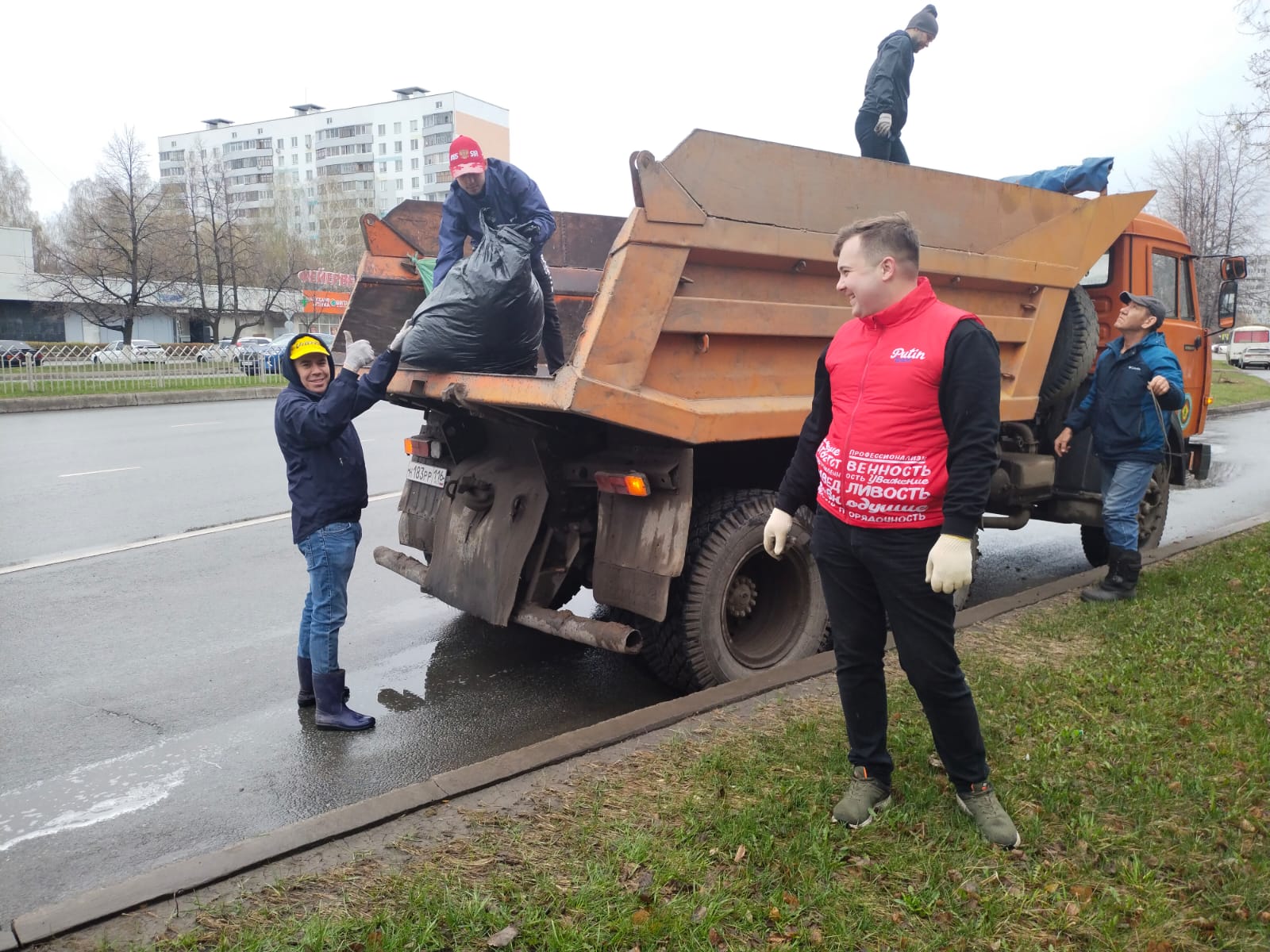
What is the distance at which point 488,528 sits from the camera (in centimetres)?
464

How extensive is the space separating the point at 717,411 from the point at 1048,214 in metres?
2.76

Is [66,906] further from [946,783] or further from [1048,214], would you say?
[1048,214]

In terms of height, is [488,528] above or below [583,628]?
above

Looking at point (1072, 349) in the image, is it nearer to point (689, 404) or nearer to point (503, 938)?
point (689, 404)

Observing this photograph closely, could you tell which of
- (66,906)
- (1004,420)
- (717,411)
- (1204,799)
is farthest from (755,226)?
(66,906)

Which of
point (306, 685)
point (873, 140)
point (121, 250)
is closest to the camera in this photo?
point (306, 685)

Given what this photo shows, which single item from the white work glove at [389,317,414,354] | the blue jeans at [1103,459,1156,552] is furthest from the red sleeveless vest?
the blue jeans at [1103,459,1156,552]

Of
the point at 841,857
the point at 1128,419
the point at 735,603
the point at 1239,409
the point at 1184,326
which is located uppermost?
the point at 1184,326

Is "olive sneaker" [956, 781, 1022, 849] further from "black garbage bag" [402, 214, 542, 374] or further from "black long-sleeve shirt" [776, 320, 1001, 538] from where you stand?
"black garbage bag" [402, 214, 542, 374]

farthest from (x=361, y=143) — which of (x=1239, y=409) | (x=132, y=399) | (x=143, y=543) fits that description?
(x=143, y=543)

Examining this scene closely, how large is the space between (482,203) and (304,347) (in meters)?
1.41

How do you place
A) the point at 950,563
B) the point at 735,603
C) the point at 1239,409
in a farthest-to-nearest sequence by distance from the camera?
the point at 1239,409, the point at 735,603, the point at 950,563

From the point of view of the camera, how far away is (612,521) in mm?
4250

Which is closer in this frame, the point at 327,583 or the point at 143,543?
the point at 327,583
